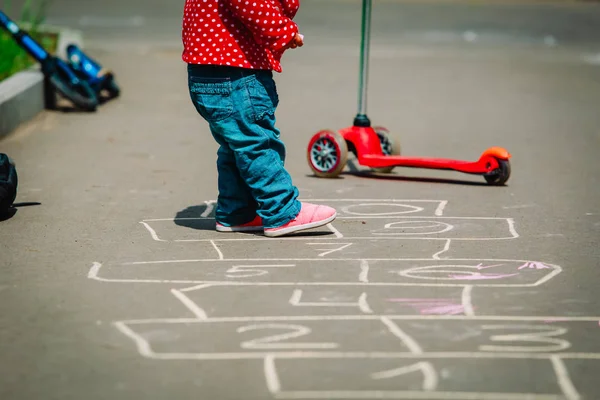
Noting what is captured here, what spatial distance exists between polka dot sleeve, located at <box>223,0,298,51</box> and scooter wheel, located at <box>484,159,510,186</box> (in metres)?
2.02

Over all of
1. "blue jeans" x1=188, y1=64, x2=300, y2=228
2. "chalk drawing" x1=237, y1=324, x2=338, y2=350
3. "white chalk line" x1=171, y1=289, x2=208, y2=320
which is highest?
"blue jeans" x1=188, y1=64, x2=300, y2=228

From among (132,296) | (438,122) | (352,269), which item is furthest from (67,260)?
(438,122)

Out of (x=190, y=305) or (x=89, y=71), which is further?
(x=89, y=71)

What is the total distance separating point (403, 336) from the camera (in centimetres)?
402

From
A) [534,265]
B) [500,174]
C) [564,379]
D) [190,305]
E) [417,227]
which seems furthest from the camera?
[500,174]

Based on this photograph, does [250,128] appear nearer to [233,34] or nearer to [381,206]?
[233,34]

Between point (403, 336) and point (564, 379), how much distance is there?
0.61 meters

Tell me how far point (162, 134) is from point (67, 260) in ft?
13.1

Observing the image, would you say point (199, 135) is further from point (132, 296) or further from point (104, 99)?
point (132, 296)

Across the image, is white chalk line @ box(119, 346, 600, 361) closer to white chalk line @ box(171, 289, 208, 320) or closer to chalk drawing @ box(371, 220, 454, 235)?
white chalk line @ box(171, 289, 208, 320)

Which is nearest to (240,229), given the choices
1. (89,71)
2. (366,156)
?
(366,156)

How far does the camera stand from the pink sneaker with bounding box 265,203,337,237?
5.56 metres

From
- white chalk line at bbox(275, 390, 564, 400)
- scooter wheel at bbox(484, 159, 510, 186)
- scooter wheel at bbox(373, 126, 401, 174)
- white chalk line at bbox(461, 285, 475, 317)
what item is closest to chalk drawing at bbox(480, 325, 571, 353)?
white chalk line at bbox(461, 285, 475, 317)

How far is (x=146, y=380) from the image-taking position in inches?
141
